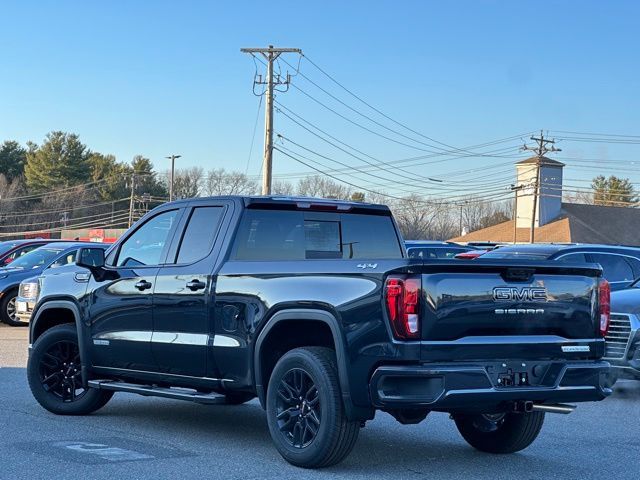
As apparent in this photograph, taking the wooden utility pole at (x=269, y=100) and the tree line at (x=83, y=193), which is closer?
the wooden utility pole at (x=269, y=100)

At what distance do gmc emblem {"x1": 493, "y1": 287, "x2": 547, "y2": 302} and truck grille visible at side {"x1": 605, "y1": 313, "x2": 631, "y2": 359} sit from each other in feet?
17.2

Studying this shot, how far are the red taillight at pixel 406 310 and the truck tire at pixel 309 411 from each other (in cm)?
65

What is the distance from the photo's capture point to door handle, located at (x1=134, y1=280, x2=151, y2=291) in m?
8.48

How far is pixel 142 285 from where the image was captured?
854cm

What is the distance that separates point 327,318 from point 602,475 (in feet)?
7.37

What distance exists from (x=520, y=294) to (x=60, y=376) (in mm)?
4758

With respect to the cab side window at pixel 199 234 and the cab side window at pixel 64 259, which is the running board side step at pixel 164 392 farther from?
the cab side window at pixel 64 259

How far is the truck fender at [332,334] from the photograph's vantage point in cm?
662

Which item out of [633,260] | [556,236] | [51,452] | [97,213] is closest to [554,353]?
[51,452]

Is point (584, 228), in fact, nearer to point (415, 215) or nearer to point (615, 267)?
point (415, 215)

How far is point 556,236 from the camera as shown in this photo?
7725 centimetres

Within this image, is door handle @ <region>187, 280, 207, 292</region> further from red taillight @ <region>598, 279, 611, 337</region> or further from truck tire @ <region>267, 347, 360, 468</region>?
red taillight @ <region>598, 279, 611, 337</region>

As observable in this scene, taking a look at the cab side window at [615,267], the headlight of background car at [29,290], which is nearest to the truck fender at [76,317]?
the cab side window at [615,267]

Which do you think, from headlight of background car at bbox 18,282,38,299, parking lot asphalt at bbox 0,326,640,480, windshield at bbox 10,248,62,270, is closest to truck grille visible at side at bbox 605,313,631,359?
parking lot asphalt at bbox 0,326,640,480
